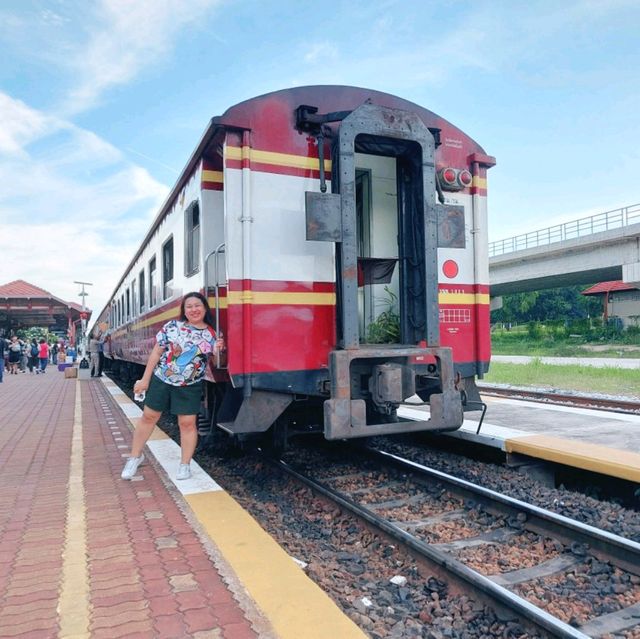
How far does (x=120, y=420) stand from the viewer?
8727 millimetres

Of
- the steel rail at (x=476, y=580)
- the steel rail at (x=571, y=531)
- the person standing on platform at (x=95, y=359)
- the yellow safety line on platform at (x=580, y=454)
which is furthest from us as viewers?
the person standing on platform at (x=95, y=359)

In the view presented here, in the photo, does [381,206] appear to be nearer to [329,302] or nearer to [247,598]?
[329,302]

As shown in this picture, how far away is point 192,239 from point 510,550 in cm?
399

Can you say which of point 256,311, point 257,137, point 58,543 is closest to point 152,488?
point 58,543

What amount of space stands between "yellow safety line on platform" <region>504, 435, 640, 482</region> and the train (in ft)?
2.03

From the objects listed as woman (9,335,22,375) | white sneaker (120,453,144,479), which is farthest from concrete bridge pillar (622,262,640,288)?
woman (9,335,22,375)

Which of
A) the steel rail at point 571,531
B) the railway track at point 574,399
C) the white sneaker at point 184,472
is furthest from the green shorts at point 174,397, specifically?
the railway track at point 574,399

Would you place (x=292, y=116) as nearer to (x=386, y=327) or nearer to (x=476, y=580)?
(x=386, y=327)

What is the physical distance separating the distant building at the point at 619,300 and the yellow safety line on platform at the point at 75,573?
53.6 m

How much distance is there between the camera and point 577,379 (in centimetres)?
1546

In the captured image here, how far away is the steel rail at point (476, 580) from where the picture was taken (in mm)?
2555

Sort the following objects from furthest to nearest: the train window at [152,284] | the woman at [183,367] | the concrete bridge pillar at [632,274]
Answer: the concrete bridge pillar at [632,274] < the train window at [152,284] < the woman at [183,367]

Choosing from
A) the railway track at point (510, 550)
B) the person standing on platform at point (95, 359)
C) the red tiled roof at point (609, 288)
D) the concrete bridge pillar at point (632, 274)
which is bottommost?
the railway track at point (510, 550)

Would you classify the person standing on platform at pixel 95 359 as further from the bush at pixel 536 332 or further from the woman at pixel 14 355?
the bush at pixel 536 332
